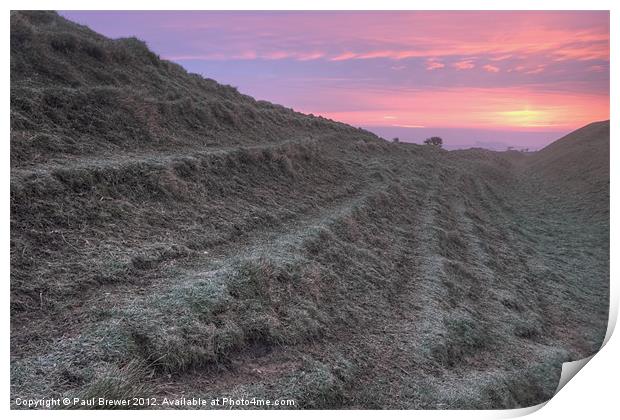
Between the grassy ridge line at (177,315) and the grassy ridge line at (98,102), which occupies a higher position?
the grassy ridge line at (98,102)

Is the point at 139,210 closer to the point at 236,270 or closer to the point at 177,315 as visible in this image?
the point at 236,270

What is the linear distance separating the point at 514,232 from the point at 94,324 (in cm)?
1398

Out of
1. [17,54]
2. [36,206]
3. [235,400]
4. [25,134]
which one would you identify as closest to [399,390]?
[235,400]

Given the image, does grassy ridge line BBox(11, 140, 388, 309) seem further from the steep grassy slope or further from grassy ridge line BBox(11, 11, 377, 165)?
grassy ridge line BBox(11, 11, 377, 165)

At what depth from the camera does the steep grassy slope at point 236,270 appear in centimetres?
484

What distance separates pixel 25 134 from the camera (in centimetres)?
806

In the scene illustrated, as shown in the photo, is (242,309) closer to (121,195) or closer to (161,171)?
(121,195)

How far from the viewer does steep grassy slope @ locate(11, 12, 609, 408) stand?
15.9ft

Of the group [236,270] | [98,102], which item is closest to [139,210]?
[236,270]

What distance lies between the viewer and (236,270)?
255 inches

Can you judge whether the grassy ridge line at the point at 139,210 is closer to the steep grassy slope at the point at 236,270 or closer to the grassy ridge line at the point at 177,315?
the steep grassy slope at the point at 236,270

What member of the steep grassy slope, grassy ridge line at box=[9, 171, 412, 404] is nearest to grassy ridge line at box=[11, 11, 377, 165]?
the steep grassy slope

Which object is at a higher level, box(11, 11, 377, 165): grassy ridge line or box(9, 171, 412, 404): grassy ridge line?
box(11, 11, 377, 165): grassy ridge line

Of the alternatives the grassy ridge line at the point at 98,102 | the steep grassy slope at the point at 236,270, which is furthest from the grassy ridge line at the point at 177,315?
the grassy ridge line at the point at 98,102
